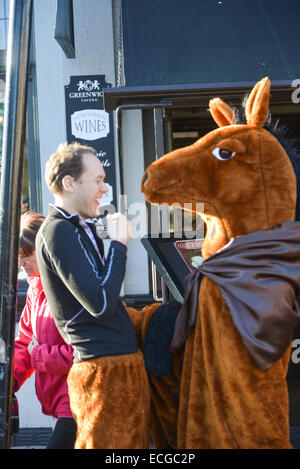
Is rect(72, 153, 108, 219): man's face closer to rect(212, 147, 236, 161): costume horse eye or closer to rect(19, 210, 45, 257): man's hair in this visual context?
rect(212, 147, 236, 161): costume horse eye

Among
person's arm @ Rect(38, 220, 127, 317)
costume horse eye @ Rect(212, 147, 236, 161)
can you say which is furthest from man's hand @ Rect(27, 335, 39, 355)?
costume horse eye @ Rect(212, 147, 236, 161)

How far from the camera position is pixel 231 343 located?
1.95m

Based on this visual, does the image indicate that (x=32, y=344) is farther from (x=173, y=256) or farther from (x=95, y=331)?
(x=173, y=256)

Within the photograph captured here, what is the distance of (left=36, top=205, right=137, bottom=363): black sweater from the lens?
6.27 feet

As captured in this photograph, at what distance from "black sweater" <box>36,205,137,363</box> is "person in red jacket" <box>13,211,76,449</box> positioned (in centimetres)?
54

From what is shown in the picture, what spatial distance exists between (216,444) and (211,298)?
1.79ft

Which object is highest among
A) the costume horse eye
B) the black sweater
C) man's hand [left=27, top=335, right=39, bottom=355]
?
the costume horse eye

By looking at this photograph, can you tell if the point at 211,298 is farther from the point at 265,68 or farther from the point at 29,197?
the point at 29,197

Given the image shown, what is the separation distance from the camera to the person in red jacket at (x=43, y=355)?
8.24 feet

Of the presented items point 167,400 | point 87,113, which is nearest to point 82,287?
point 167,400

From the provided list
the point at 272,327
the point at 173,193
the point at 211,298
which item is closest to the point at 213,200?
the point at 173,193

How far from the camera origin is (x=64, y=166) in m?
2.18
